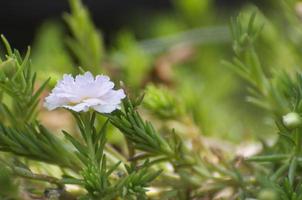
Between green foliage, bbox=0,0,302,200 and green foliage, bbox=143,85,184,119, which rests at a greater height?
green foliage, bbox=143,85,184,119

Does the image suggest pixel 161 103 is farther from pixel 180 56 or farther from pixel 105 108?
pixel 180 56

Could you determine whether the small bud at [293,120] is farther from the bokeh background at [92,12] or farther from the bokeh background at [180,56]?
the bokeh background at [92,12]

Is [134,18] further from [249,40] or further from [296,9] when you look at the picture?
[249,40]

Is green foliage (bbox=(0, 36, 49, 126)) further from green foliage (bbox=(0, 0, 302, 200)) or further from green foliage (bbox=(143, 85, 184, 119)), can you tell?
green foliage (bbox=(143, 85, 184, 119))

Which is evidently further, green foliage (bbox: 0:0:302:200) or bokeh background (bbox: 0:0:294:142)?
bokeh background (bbox: 0:0:294:142)

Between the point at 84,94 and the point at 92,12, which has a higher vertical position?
the point at 92,12

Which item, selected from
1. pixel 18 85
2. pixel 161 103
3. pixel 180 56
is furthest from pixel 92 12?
pixel 18 85

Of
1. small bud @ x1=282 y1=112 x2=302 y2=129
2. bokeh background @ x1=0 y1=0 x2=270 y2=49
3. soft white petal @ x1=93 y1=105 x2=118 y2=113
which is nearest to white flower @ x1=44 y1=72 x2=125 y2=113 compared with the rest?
soft white petal @ x1=93 y1=105 x2=118 y2=113

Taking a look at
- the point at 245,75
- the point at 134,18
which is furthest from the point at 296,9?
the point at 134,18
